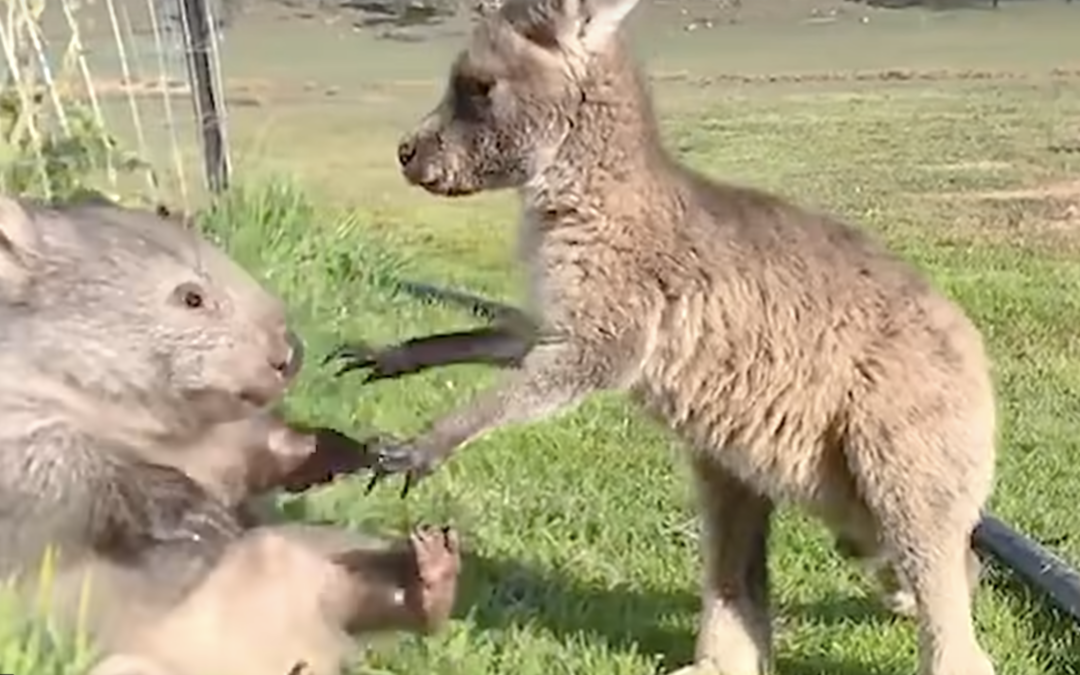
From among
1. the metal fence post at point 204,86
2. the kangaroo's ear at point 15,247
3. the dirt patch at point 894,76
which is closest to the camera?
the kangaroo's ear at point 15,247

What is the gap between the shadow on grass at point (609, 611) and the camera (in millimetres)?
5551

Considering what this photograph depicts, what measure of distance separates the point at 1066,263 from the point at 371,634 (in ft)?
30.5

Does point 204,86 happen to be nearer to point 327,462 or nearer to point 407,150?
point 407,150

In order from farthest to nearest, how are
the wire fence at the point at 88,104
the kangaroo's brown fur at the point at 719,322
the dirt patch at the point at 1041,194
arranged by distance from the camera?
the dirt patch at the point at 1041,194 → the wire fence at the point at 88,104 → the kangaroo's brown fur at the point at 719,322

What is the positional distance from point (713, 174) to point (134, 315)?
3.46 m

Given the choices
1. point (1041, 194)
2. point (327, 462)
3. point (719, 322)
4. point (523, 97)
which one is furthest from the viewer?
point (1041, 194)

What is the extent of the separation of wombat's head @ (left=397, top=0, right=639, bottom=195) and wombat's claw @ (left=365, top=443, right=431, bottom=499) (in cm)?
75

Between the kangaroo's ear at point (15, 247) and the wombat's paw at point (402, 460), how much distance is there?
0.86 m

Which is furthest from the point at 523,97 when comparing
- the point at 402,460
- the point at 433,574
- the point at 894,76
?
the point at 894,76

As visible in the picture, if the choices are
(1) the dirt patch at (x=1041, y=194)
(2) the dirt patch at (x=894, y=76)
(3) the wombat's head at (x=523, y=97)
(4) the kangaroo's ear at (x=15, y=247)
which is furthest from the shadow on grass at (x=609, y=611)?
(2) the dirt patch at (x=894, y=76)

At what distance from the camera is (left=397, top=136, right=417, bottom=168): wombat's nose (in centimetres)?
523

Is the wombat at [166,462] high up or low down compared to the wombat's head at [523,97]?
down

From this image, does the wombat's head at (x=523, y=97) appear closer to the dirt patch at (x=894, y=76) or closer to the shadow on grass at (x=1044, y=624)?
the shadow on grass at (x=1044, y=624)

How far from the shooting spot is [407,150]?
5.26 metres
